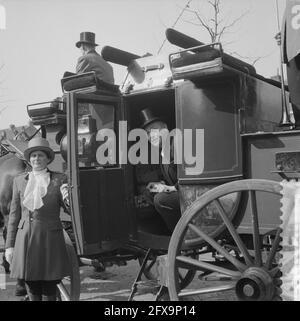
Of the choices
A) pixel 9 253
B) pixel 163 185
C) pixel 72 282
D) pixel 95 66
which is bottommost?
pixel 72 282

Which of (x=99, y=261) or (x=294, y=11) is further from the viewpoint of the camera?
(x=99, y=261)

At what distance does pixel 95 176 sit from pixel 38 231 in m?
0.80

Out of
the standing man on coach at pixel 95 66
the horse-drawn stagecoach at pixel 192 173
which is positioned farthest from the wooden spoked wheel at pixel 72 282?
the standing man on coach at pixel 95 66

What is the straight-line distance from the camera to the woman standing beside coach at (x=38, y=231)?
318cm

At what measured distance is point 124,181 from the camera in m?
4.09

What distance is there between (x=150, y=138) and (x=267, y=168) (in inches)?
55.8

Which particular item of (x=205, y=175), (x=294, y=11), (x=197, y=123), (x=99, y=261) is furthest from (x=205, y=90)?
(x=99, y=261)

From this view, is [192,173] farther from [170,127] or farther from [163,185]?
[170,127]

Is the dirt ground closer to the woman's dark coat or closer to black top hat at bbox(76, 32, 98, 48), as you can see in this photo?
the woman's dark coat

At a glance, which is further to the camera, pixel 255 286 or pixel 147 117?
pixel 147 117

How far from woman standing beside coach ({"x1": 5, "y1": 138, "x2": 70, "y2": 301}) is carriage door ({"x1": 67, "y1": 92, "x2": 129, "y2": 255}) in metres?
0.28

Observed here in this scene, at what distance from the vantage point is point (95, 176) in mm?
3846

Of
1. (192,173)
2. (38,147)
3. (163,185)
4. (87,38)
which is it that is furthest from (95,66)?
(192,173)
